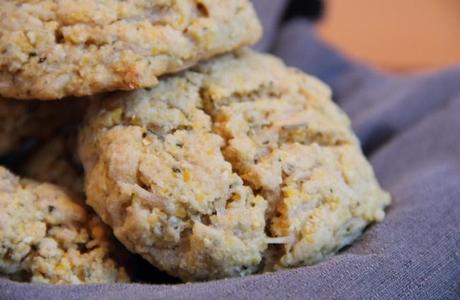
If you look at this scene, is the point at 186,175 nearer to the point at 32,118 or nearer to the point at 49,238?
the point at 49,238

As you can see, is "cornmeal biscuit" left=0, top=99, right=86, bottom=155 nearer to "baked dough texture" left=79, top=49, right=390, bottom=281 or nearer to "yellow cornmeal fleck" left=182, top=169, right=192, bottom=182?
"baked dough texture" left=79, top=49, right=390, bottom=281

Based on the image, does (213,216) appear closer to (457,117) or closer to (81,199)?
(81,199)

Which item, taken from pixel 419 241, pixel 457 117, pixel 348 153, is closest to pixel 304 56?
pixel 457 117

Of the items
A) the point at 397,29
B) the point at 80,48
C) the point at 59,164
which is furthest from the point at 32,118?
the point at 397,29

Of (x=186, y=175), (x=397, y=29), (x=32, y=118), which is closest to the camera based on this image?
(x=186, y=175)

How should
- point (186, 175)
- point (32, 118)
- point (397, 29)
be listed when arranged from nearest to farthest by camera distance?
1. point (186, 175)
2. point (32, 118)
3. point (397, 29)

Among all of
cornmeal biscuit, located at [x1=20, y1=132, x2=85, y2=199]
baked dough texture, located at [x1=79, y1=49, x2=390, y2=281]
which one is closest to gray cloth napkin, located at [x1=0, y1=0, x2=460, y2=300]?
baked dough texture, located at [x1=79, y1=49, x2=390, y2=281]

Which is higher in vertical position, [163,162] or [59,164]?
[163,162]

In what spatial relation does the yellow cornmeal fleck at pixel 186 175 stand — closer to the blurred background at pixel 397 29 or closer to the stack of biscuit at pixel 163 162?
the stack of biscuit at pixel 163 162
